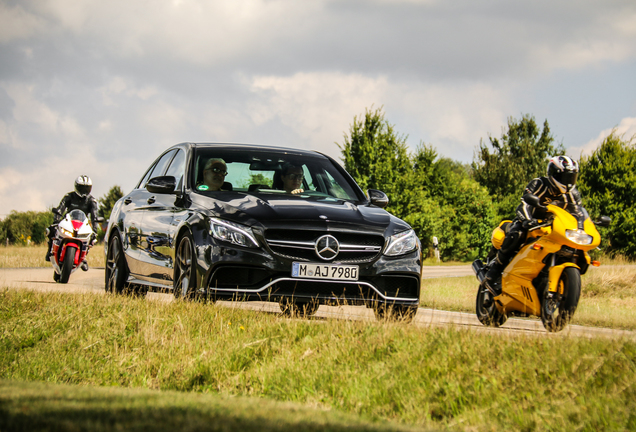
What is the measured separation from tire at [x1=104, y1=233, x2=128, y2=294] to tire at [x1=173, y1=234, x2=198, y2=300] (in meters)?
2.16

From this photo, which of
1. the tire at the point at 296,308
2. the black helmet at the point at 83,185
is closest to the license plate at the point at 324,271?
the tire at the point at 296,308

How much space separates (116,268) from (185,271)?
284 centimetres

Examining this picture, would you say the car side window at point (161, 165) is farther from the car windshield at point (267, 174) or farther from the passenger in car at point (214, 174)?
the passenger in car at point (214, 174)

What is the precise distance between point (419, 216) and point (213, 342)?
30.0 metres

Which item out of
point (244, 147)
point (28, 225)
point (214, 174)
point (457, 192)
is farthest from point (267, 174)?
point (28, 225)

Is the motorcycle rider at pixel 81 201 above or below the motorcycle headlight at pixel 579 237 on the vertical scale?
above

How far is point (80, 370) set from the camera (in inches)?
230

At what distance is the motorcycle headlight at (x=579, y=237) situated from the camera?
7.44m

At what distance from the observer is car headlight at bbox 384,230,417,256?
280 inches

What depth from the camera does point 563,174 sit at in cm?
786

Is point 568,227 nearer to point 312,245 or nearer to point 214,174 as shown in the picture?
point 312,245

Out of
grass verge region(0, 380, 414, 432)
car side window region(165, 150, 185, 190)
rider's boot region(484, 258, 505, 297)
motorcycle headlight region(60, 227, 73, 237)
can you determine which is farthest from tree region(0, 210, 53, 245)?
grass verge region(0, 380, 414, 432)

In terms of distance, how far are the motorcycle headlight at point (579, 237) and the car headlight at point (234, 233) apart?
3.11 m

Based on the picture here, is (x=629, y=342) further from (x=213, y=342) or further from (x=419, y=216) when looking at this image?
(x=419, y=216)
